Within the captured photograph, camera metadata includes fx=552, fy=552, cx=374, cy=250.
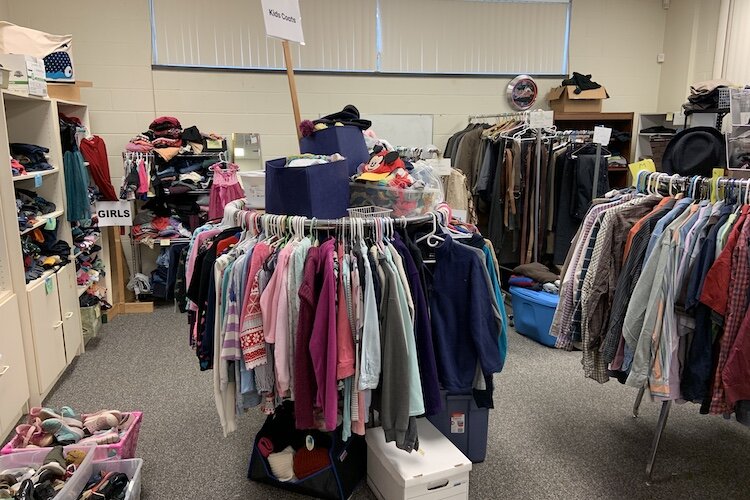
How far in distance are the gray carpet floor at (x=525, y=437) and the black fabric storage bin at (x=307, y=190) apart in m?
1.20

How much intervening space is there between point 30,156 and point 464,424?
302cm

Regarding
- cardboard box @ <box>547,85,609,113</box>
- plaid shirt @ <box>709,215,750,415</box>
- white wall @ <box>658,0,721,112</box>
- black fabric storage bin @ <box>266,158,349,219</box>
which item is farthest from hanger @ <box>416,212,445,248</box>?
white wall @ <box>658,0,721,112</box>

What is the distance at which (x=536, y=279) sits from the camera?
413 centimetres

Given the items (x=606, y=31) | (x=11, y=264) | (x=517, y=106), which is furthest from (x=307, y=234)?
(x=606, y=31)

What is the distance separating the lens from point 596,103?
17.6 ft

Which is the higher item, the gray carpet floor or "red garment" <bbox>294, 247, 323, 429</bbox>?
"red garment" <bbox>294, 247, 323, 429</bbox>

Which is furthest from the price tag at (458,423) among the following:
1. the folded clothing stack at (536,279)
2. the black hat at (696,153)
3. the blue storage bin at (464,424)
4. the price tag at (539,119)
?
the price tag at (539,119)

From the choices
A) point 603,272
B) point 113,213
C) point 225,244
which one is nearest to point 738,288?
point 603,272

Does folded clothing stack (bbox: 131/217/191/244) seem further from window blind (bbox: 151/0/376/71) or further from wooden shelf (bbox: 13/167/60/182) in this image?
window blind (bbox: 151/0/376/71)

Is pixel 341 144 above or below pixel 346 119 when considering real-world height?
below

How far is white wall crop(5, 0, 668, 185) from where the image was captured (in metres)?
4.72

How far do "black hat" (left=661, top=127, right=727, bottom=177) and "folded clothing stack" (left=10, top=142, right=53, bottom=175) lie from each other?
3.52 metres

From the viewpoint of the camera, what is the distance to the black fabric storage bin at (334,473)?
225cm

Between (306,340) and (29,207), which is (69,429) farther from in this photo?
(29,207)
